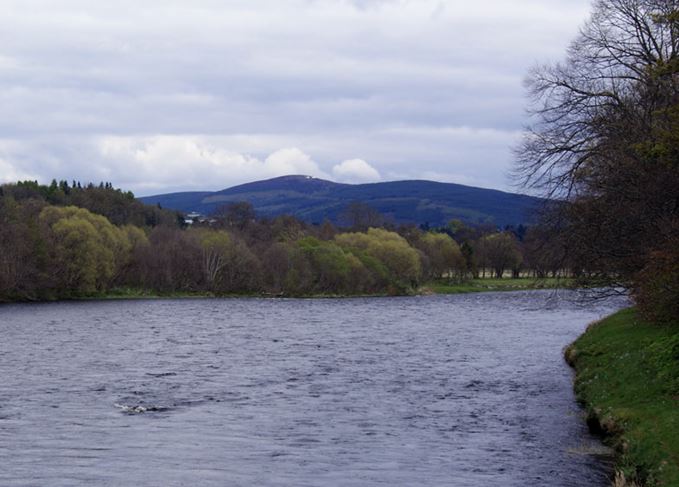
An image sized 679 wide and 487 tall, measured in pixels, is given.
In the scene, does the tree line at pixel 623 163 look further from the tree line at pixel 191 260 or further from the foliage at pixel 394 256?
the foliage at pixel 394 256

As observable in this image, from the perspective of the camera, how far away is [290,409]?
28.7 metres

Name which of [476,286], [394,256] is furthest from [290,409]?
[476,286]

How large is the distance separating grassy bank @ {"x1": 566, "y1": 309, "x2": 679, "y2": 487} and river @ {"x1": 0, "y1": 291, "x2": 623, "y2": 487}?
2.73 ft

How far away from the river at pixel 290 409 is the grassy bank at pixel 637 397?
2.73 ft

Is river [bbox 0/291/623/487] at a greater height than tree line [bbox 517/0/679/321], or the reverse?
tree line [bbox 517/0/679/321]

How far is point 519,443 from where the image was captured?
23516 mm

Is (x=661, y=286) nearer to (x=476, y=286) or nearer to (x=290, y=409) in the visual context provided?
(x=290, y=409)

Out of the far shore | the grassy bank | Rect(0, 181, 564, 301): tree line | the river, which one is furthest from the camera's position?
the far shore

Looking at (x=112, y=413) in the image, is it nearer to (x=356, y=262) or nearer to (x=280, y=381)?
(x=280, y=381)

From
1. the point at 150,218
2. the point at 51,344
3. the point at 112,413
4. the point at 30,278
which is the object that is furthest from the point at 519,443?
the point at 150,218

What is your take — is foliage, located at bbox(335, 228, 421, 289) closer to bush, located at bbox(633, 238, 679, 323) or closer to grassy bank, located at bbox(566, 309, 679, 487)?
grassy bank, located at bbox(566, 309, 679, 487)

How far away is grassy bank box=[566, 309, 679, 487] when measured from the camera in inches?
710

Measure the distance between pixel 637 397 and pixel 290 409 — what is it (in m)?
11.0

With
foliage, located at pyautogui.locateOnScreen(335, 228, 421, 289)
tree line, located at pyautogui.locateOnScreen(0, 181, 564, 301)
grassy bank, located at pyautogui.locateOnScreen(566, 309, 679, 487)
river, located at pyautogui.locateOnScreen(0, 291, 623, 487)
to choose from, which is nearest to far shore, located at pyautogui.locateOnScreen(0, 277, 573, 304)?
tree line, located at pyautogui.locateOnScreen(0, 181, 564, 301)
